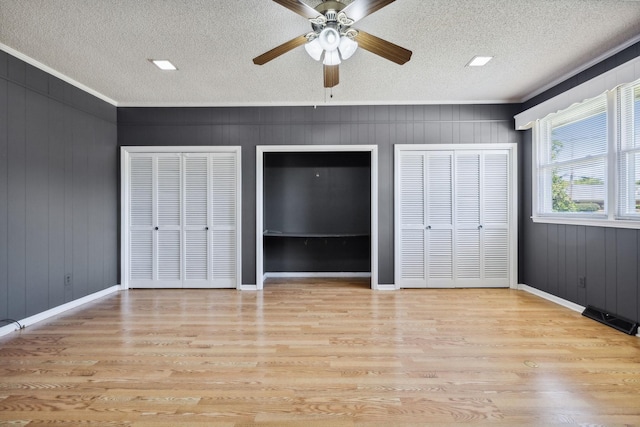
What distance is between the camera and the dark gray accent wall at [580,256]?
114 inches

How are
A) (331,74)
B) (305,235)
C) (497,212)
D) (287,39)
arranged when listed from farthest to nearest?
(305,235), (497,212), (287,39), (331,74)

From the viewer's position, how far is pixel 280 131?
453 centimetres

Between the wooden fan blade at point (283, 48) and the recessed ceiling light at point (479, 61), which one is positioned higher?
the recessed ceiling light at point (479, 61)

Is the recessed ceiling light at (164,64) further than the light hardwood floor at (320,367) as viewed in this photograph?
Yes

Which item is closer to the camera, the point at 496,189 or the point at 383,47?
the point at 383,47

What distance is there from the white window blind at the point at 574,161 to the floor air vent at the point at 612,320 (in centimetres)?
98

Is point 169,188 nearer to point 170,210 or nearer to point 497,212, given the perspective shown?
point 170,210

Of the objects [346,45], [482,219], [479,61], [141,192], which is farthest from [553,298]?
→ [141,192]

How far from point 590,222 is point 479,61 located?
6.65 feet

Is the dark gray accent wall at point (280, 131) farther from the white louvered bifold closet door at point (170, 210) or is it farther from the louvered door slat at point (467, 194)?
the louvered door slat at point (467, 194)

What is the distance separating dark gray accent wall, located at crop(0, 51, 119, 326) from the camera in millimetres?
2953

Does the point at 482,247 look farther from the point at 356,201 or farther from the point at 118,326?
the point at 118,326

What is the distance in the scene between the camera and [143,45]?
288 cm

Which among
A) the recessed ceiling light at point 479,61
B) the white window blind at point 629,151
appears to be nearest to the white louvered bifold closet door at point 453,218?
the recessed ceiling light at point 479,61
